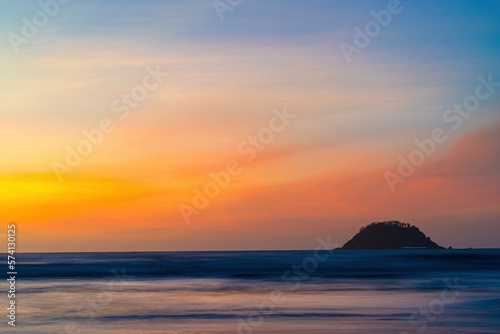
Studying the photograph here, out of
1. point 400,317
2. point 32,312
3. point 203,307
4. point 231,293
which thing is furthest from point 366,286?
point 32,312

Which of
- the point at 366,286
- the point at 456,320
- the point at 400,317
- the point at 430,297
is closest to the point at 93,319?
the point at 400,317

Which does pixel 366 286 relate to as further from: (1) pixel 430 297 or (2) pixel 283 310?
(2) pixel 283 310

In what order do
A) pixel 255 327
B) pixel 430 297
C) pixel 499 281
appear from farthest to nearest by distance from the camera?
pixel 499 281
pixel 430 297
pixel 255 327

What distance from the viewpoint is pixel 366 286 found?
44000 mm

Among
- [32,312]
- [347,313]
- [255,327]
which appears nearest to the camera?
[255,327]

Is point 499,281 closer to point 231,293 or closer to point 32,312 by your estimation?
point 231,293

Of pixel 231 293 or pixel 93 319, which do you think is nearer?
pixel 93 319

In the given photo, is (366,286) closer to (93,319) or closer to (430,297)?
(430,297)

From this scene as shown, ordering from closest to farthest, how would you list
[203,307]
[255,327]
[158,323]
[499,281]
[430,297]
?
[255,327] < [158,323] < [203,307] < [430,297] < [499,281]

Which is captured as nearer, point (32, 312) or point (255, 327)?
point (255, 327)

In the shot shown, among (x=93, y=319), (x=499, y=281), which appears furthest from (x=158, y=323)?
(x=499, y=281)

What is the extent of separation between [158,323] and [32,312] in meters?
6.55

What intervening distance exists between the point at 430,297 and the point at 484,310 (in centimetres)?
734

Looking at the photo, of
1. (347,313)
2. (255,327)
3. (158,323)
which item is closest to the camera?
(255,327)
